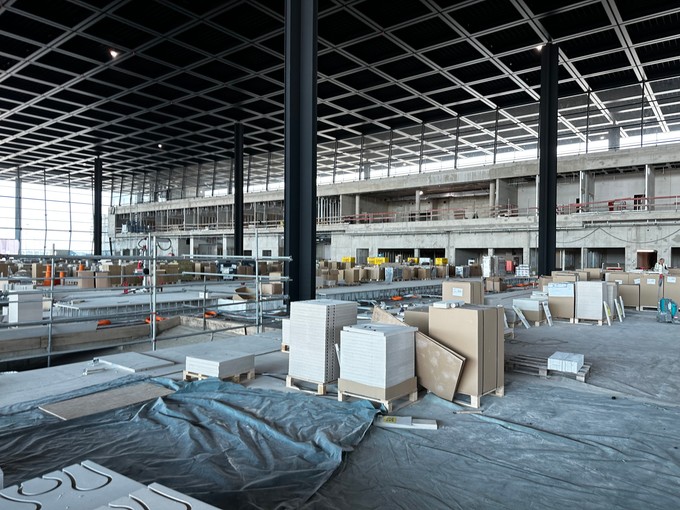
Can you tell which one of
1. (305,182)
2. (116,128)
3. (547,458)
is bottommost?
(547,458)

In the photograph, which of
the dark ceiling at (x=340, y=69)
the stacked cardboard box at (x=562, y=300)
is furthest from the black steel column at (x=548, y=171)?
the stacked cardboard box at (x=562, y=300)

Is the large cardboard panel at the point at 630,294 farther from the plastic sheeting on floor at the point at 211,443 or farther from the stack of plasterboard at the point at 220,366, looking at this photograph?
the stack of plasterboard at the point at 220,366

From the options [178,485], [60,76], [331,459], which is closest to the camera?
[178,485]

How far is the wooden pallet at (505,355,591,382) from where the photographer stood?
5562 millimetres

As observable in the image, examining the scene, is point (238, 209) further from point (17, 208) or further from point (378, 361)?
point (17, 208)

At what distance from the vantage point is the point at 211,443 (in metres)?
3.43

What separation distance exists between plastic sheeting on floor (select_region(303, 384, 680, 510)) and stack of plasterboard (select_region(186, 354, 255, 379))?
6.76ft

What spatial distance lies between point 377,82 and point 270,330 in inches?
670

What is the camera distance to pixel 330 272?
59.7ft

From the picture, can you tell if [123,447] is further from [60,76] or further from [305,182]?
[60,76]

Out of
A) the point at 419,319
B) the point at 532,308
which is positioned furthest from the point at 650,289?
the point at 419,319

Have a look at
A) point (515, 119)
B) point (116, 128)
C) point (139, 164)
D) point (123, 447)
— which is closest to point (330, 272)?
point (123, 447)

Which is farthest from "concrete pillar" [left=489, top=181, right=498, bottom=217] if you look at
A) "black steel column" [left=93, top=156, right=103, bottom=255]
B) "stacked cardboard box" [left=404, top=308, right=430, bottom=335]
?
"black steel column" [left=93, top=156, right=103, bottom=255]

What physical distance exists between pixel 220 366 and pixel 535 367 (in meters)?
4.00
